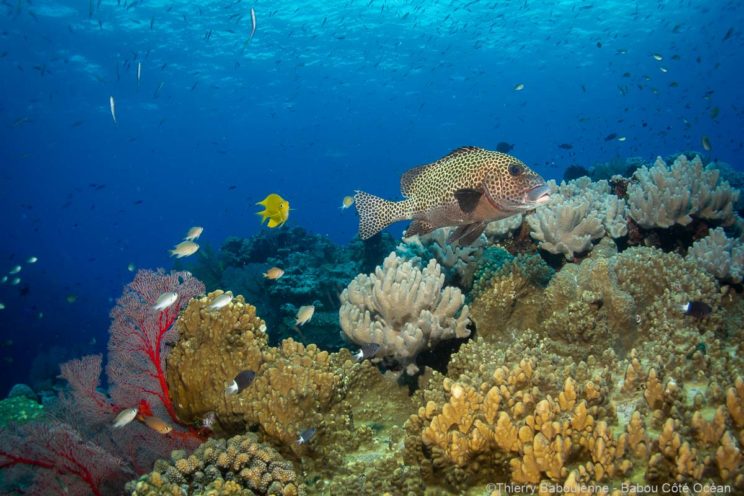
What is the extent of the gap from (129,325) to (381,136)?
89851mm

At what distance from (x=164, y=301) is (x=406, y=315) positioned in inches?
108

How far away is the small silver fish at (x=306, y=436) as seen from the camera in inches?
136

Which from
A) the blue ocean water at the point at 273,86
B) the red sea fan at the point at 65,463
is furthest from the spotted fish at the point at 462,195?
the blue ocean water at the point at 273,86

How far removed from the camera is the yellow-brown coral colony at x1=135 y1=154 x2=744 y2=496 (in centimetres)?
258

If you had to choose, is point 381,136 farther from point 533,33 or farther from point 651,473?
point 651,473

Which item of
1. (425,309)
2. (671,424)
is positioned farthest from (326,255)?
(671,424)

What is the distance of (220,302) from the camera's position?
4516mm

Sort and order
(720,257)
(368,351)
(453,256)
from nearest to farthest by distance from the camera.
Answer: (368,351) < (720,257) < (453,256)

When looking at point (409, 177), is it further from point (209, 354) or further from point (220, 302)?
point (209, 354)

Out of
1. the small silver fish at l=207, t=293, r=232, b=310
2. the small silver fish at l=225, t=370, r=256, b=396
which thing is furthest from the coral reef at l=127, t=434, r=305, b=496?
the small silver fish at l=207, t=293, r=232, b=310

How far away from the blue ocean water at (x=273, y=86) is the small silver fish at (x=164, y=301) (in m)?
14.0

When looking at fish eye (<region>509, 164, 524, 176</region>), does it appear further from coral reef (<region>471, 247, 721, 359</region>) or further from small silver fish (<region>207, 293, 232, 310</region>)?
small silver fish (<region>207, 293, 232, 310</region>)

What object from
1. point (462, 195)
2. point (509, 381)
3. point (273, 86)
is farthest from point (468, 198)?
point (273, 86)

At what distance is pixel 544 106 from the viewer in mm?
80812
